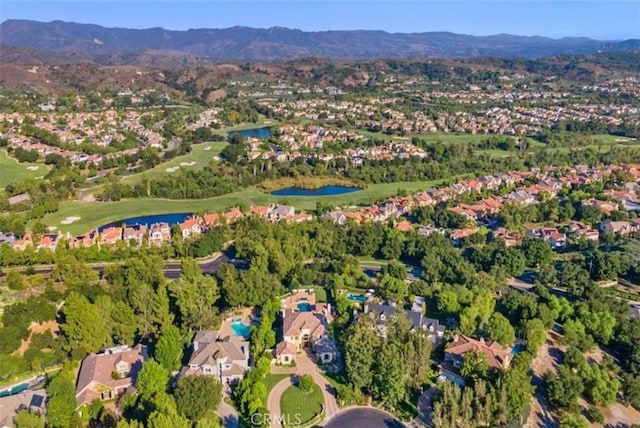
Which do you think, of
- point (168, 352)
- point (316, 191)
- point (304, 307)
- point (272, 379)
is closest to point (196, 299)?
point (168, 352)

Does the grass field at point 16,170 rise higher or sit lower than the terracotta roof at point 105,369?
lower

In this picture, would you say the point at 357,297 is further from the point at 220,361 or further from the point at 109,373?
the point at 109,373

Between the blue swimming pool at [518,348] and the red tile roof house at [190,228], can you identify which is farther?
the red tile roof house at [190,228]

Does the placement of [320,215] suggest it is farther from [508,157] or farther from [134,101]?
[134,101]

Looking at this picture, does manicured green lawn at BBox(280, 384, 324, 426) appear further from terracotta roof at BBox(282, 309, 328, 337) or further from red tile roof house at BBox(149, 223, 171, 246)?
red tile roof house at BBox(149, 223, 171, 246)

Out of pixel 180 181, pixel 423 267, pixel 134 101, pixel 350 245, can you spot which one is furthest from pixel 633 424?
pixel 134 101

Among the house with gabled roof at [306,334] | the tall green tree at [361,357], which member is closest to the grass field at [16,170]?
the house with gabled roof at [306,334]

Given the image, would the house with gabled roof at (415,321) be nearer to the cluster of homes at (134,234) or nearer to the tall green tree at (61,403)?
the tall green tree at (61,403)

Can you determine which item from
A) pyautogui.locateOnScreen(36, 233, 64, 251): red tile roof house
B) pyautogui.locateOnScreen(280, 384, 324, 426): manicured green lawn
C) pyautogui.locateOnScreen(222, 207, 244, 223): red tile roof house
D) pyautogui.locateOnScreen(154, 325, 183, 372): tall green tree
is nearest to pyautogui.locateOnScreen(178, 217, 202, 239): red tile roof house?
pyautogui.locateOnScreen(222, 207, 244, 223): red tile roof house
